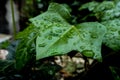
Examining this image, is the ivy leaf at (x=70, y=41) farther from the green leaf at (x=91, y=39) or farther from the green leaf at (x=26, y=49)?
the green leaf at (x=26, y=49)

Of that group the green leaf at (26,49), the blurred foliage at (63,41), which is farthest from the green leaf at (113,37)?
the green leaf at (26,49)

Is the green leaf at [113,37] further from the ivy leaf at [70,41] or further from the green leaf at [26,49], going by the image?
the green leaf at [26,49]

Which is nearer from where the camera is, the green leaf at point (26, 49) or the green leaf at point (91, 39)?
→ the green leaf at point (91, 39)

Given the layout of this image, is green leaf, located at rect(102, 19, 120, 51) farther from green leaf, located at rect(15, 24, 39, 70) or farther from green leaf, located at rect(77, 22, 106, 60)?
green leaf, located at rect(15, 24, 39, 70)

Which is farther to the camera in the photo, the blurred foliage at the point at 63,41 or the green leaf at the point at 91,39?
the blurred foliage at the point at 63,41

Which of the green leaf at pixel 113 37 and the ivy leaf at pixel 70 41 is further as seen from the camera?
the green leaf at pixel 113 37

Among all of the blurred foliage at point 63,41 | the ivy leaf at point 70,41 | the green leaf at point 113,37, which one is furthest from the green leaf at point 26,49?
the green leaf at point 113,37

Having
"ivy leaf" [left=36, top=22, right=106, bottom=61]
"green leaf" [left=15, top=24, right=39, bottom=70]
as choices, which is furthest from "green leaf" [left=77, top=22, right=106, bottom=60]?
"green leaf" [left=15, top=24, right=39, bottom=70]

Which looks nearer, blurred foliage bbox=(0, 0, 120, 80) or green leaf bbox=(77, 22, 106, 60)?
green leaf bbox=(77, 22, 106, 60)

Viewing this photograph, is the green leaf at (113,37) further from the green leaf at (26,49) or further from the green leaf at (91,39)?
the green leaf at (26,49)

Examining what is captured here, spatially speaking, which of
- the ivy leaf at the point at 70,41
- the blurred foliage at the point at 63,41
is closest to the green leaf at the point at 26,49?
the blurred foliage at the point at 63,41
